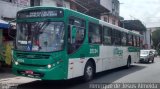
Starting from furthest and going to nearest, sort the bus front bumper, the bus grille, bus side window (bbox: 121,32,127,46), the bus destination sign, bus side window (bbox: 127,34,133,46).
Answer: bus side window (bbox: 127,34,133,46), bus side window (bbox: 121,32,127,46), the bus destination sign, the bus grille, the bus front bumper

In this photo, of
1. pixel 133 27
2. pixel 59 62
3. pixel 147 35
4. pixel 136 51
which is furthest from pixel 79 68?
pixel 147 35

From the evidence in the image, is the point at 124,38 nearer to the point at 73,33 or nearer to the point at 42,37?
the point at 73,33

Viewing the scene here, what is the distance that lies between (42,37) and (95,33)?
3769 mm

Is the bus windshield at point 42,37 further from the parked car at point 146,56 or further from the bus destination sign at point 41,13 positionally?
the parked car at point 146,56

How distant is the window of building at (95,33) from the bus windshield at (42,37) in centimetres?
267

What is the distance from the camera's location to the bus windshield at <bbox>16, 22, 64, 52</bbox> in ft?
32.3

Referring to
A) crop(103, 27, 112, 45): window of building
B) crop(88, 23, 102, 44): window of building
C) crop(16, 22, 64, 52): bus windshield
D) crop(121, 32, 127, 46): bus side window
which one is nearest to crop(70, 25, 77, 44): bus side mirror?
crop(16, 22, 64, 52): bus windshield

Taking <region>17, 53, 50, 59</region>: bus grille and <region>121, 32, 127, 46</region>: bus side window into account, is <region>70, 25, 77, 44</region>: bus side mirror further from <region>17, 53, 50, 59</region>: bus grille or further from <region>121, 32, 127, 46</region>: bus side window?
<region>121, 32, 127, 46</region>: bus side window

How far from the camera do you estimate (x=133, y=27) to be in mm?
48500

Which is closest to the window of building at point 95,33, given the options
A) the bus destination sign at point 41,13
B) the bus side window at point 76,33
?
the bus side window at point 76,33

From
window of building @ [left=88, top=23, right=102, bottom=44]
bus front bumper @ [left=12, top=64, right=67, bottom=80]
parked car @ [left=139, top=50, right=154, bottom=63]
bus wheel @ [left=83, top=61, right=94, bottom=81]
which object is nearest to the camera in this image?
bus front bumper @ [left=12, top=64, right=67, bottom=80]

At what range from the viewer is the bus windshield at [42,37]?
9.84m

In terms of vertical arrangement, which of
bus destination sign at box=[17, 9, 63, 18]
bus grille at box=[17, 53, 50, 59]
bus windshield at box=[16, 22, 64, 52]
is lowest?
bus grille at box=[17, 53, 50, 59]

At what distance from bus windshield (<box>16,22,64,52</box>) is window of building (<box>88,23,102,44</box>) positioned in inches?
105
